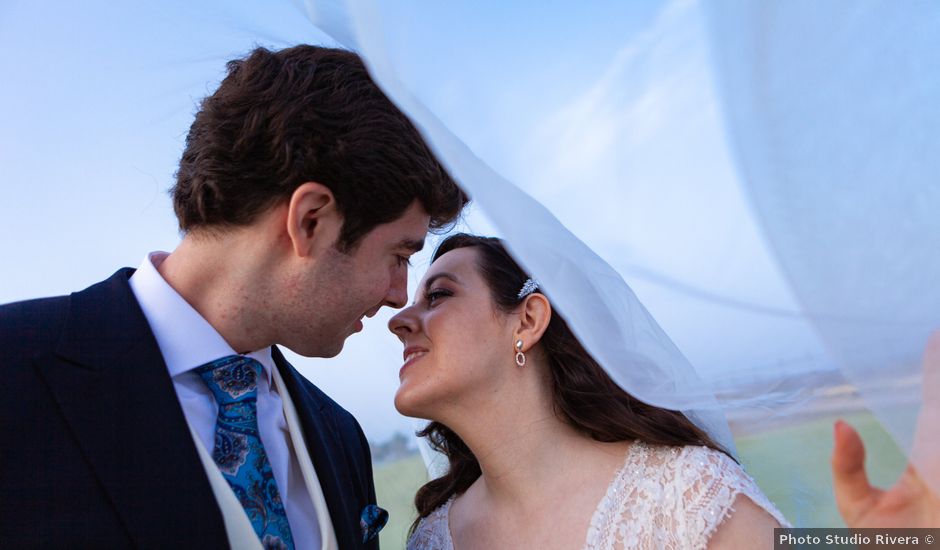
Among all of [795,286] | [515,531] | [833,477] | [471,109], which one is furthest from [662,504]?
[471,109]

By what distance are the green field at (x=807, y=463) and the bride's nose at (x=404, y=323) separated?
3.90 ft

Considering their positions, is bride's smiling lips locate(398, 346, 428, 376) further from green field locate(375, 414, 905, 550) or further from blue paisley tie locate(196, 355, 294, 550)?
green field locate(375, 414, 905, 550)

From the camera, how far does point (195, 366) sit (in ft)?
6.82

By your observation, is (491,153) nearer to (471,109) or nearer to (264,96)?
(471,109)

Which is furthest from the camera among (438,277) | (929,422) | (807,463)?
(438,277)

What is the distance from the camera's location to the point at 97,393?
1.84 metres

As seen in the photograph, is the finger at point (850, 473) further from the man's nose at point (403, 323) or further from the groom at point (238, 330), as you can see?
the man's nose at point (403, 323)

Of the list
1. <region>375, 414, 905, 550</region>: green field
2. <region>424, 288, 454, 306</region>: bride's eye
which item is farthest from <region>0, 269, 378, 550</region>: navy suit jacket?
<region>375, 414, 905, 550</region>: green field

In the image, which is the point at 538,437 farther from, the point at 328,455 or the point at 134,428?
the point at 134,428

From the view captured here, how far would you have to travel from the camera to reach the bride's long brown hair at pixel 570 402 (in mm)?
2719

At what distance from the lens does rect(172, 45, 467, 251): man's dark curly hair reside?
2262mm

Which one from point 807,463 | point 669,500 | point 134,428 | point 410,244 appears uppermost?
point 410,244

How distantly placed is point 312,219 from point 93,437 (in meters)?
0.83

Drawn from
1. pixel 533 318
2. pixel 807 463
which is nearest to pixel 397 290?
pixel 533 318
